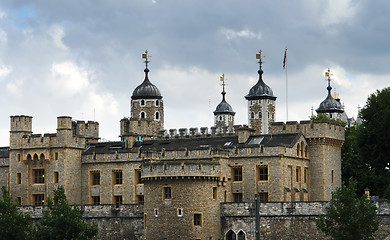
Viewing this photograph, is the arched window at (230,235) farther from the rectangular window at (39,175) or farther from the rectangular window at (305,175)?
the rectangular window at (39,175)

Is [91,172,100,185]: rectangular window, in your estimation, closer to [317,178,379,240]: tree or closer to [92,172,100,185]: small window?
[92,172,100,185]: small window

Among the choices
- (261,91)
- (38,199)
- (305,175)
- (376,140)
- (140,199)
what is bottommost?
(140,199)

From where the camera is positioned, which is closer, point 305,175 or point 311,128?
point 311,128

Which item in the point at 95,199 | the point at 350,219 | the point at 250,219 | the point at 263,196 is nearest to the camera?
the point at 350,219

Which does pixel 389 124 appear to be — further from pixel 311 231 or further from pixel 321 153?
pixel 311 231

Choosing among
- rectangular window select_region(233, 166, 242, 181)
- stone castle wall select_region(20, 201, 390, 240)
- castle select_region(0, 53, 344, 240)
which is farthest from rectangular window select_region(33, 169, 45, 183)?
rectangular window select_region(233, 166, 242, 181)

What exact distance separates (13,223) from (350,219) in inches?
1184

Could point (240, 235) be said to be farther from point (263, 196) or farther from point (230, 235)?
point (263, 196)

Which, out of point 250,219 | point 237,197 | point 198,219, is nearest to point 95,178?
point 237,197

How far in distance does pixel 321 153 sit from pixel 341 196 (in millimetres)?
18615

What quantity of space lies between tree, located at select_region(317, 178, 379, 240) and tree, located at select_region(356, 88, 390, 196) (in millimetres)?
21000

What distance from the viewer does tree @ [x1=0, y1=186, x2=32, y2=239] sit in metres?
94.3

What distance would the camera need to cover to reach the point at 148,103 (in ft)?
448

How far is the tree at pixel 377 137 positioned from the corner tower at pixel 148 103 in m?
32.8
